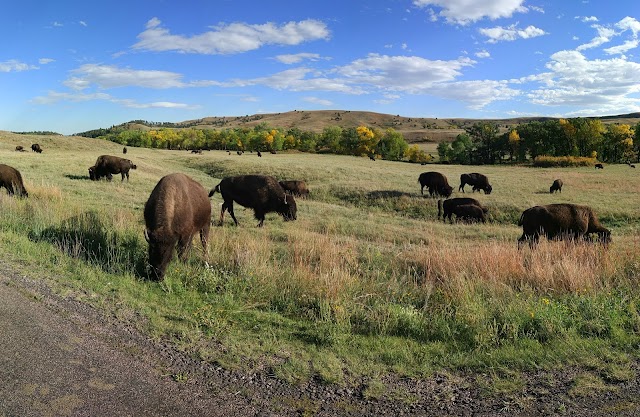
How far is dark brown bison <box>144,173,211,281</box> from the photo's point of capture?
757 cm

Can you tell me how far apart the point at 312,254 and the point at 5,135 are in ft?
274

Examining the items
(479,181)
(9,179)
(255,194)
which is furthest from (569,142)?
(9,179)

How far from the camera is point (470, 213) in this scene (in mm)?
23469

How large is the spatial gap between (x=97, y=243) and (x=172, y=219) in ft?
8.07

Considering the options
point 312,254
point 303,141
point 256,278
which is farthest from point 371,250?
point 303,141

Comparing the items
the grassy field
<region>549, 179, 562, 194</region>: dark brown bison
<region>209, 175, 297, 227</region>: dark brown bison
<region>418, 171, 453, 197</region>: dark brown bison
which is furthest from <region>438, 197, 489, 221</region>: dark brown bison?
the grassy field

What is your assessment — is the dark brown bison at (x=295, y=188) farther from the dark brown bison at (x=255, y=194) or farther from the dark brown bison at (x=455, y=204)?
the dark brown bison at (x=255, y=194)

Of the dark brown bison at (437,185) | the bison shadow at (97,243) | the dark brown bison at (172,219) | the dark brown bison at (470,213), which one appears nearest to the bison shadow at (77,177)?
the bison shadow at (97,243)

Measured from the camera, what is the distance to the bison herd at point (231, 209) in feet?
26.1

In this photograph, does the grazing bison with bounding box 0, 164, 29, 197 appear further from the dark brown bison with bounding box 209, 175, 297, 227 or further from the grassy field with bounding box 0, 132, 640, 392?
the dark brown bison with bounding box 209, 175, 297, 227

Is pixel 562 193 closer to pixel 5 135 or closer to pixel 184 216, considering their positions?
pixel 184 216

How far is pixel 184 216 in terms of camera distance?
8.58 meters

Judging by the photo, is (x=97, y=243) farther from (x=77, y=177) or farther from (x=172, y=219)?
(x=77, y=177)

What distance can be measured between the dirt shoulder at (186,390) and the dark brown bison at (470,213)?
19.6 m
